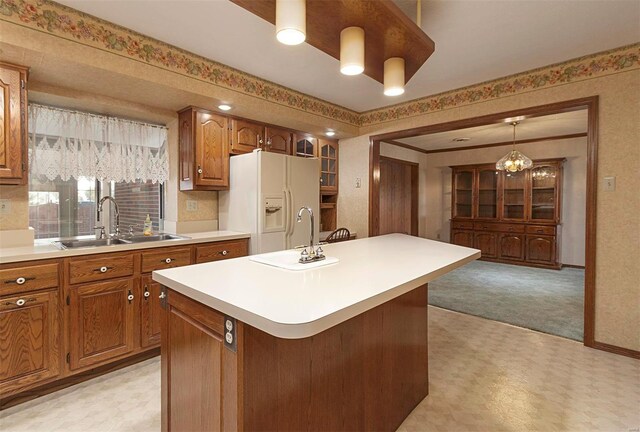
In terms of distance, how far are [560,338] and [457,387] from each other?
57.8 inches

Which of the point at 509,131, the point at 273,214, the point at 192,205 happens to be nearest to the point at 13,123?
the point at 192,205

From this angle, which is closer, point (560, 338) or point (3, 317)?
point (3, 317)

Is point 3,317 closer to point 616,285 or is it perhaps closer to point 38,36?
point 38,36

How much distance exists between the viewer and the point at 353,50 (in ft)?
4.96

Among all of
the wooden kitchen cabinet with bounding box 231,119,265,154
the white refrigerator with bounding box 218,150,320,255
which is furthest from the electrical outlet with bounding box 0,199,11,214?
the wooden kitchen cabinet with bounding box 231,119,265,154

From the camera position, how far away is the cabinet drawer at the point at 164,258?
2.42 m

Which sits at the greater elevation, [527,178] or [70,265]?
[527,178]

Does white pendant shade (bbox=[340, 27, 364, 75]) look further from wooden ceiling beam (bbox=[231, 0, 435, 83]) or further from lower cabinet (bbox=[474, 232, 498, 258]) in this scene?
lower cabinet (bbox=[474, 232, 498, 258])

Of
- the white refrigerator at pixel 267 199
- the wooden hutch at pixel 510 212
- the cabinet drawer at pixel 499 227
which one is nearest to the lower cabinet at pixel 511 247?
the wooden hutch at pixel 510 212

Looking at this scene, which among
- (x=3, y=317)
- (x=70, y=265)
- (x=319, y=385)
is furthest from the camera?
(x=70, y=265)

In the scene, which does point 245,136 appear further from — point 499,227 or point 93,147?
point 499,227

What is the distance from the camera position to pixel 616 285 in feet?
8.51

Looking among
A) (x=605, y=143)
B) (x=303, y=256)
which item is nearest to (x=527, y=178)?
(x=605, y=143)

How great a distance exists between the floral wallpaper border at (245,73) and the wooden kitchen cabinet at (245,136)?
38 cm
